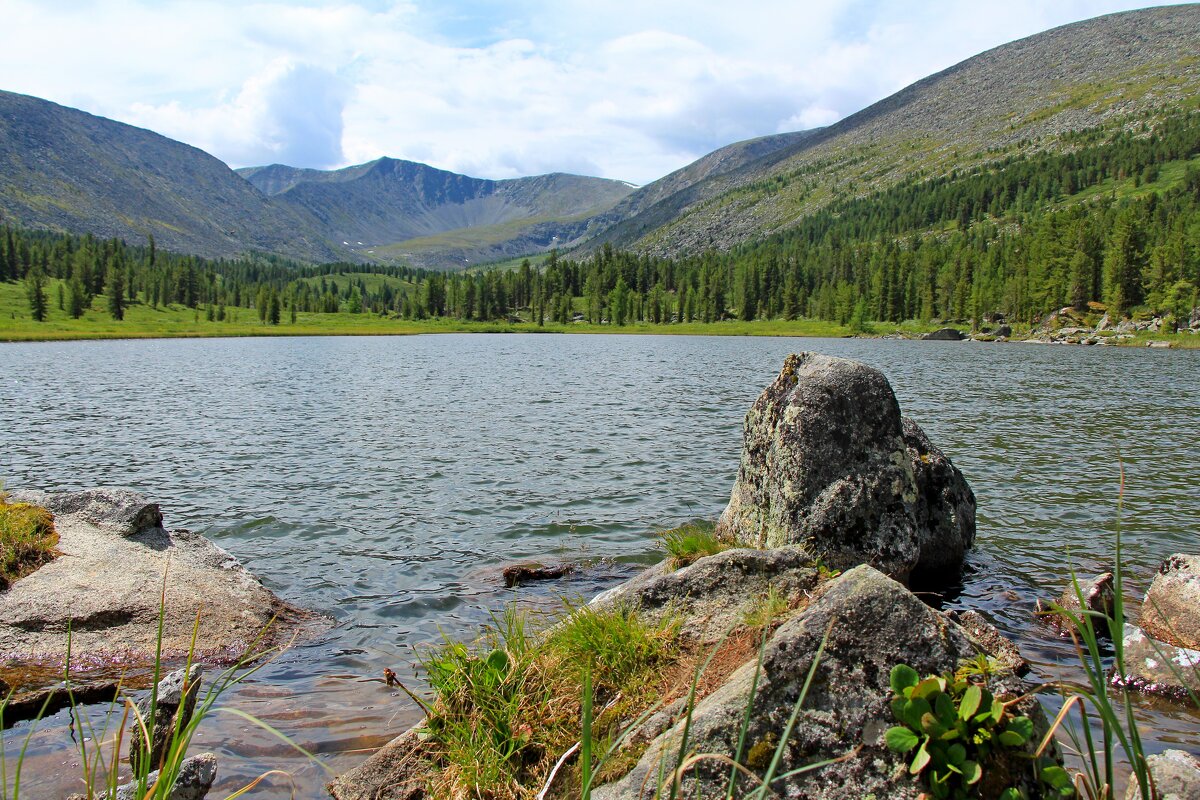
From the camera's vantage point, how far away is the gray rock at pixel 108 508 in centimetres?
1302

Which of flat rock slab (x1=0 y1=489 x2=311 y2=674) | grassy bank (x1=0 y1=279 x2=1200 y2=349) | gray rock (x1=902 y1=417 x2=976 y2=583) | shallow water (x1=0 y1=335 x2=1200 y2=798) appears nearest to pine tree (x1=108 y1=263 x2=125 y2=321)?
grassy bank (x1=0 y1=279 x2=1200 y2=349)

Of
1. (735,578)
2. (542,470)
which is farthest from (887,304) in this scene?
(735,578)

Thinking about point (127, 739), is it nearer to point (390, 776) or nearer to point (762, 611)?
point (390, 776)

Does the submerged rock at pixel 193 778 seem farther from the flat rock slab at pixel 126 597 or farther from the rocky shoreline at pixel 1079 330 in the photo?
the rocky shoreline at pixel 1079 330

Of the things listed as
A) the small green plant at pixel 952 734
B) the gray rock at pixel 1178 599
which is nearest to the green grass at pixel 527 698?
the small green plant at pixel 952 734

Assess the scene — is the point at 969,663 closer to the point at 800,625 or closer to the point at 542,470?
the point at 800,625

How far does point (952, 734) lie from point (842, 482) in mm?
8000

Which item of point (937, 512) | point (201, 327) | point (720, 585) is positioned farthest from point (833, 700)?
point (201, 327)

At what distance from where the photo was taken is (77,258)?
19562 cm

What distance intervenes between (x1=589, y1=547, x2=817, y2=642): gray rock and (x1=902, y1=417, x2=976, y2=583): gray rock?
4695mm

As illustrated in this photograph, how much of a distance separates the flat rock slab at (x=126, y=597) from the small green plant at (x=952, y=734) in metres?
7.95

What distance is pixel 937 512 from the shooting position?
534 inches

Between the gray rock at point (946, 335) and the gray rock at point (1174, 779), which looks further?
the gray rock at point (946, 335)

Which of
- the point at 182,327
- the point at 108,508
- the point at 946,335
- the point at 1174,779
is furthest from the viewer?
the point at 182,327
